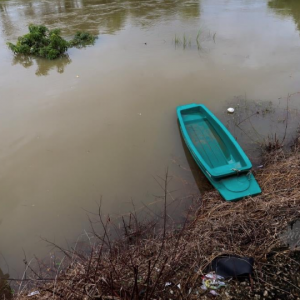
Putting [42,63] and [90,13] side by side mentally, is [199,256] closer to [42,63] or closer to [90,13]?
[42,63]

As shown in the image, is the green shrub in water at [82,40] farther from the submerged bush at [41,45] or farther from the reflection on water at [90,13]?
the reflection on water at [90,13]

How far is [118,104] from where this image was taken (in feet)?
17.9

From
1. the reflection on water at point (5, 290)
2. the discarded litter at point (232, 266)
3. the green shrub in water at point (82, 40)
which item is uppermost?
the green shrub in water at point (82, 40)

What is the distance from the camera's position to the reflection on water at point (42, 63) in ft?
23.0

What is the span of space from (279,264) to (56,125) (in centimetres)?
424

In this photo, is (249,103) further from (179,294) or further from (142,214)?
(179,294)

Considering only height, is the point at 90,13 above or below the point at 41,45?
above

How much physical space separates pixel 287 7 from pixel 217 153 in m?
9.98

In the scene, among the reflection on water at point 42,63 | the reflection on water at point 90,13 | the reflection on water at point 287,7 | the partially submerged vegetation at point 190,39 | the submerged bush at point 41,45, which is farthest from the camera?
the reflection on water at point 90,13

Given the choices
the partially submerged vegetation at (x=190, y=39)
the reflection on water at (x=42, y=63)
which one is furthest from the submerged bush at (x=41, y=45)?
the partially submerged vegetation at (x=190, y=39)

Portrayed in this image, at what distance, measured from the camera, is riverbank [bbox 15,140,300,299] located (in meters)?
1.92

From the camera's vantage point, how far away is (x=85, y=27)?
32.1 feet

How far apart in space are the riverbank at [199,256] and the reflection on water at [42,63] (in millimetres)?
5319

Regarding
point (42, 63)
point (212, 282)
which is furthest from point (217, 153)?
point (42, 63)
